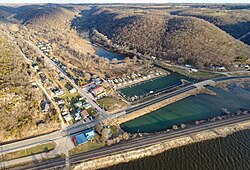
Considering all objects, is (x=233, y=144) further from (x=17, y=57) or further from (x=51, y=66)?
(x=17, y=57)

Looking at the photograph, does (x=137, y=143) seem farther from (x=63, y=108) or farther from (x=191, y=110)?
(x=63, y=108)

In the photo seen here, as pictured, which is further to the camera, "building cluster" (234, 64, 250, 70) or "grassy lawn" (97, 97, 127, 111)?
"building cluster" (234, 64, 250, 70)

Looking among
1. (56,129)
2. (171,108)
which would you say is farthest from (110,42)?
(56,129)


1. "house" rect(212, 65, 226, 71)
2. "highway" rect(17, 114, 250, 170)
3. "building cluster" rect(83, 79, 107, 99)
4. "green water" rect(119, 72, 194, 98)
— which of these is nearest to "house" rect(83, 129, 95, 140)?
"highway" rect(17, 114, 250, 170)

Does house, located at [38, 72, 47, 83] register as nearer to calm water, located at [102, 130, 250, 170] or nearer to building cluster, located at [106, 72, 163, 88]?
building cluster, located at [106, 72, 163, 88]

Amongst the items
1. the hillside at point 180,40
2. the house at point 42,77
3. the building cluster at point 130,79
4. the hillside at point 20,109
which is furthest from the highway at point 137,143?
the hillside at point 180,40

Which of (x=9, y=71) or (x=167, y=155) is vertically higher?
(x=9, y=71)

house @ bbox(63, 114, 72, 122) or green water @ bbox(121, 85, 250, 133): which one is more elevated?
house @ bbox(63, 114, 72, 122)
